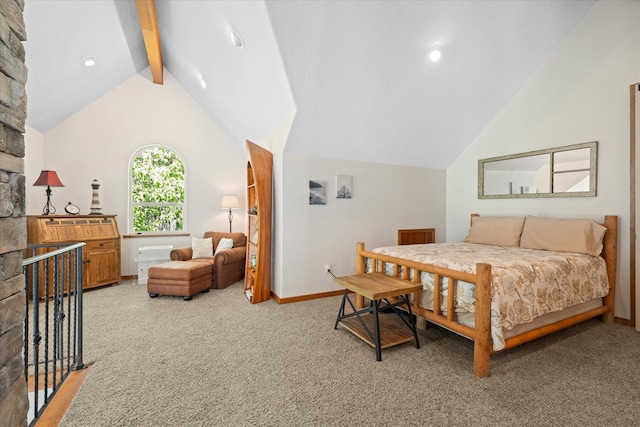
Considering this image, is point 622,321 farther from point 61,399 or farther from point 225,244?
point 225,244

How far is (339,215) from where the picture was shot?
391cm

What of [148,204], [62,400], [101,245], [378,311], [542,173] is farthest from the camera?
[148,204]

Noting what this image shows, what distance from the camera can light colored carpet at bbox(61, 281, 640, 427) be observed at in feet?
5.38

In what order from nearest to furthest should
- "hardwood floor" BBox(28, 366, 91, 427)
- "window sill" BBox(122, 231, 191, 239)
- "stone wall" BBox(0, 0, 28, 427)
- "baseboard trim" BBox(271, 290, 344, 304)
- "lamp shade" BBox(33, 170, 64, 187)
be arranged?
1. "stone wall" BBox(0, 0, 28, 427)
2. "hardwood floor" BBox(28, 366, 91, 427)
3. "baseboard trim" BBox(271, 290, 344, 304)
4. "lamp shade" BBox(33, 170, 64, 187)
5. "window sill" BBox(122, 231, 191, 239)

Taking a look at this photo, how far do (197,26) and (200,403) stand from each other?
12.5 ft

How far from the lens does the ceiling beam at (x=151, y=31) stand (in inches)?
132

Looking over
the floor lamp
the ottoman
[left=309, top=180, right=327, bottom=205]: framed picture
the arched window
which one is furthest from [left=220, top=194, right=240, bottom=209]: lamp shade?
A: [left=309, top=180, right=327, bottom=205]: framed picture

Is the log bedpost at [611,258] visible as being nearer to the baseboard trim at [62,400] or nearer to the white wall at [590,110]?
the white wall at [590,110]

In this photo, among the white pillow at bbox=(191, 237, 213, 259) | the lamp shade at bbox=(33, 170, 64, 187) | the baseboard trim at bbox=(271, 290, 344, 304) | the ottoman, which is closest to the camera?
the baseboard trim at bbox=(271, 290, 344, 304)

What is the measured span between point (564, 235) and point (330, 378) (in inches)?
113

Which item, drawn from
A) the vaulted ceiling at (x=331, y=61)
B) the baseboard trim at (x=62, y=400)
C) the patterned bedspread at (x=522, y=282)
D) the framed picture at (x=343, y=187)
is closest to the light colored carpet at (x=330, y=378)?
the baseboard trim at (x=62, y=400)

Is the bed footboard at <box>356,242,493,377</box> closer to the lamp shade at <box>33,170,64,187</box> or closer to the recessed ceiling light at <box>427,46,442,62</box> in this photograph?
the recessed ceiling light at <box>427,46,442,62</box>

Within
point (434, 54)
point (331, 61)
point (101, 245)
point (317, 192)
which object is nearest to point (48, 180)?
point (101, 245)

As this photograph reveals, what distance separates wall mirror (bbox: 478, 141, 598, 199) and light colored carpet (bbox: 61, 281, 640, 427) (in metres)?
1.51
